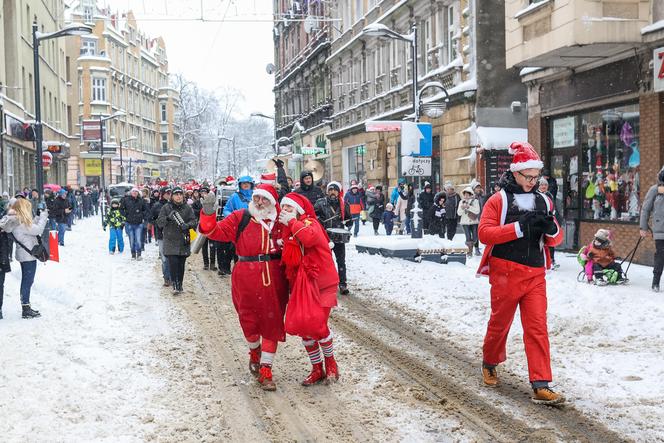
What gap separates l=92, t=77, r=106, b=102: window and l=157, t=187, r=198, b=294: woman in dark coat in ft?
205

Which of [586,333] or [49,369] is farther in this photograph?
[586,333]

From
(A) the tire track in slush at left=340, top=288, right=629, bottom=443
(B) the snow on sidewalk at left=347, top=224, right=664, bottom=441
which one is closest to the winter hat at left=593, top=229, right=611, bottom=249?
(B) the snow on sidewalk at left=347, top=224, right=664, bottom=441

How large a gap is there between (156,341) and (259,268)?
260cm

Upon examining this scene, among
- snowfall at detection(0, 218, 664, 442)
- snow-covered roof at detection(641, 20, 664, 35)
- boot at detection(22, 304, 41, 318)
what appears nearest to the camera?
snowfall at detection(0, 218, 664, 442)

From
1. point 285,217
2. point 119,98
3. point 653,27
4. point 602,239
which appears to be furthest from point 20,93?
point 119,98

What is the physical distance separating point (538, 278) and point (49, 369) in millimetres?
4304

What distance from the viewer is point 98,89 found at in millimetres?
→ 71750

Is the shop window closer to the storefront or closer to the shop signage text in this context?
the storefront

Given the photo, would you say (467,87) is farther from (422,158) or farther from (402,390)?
(402,390)

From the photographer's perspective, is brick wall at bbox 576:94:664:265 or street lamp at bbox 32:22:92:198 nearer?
brick wall at bbox 576:94:664:265

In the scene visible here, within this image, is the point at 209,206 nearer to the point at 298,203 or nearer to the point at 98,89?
the point at 298,203

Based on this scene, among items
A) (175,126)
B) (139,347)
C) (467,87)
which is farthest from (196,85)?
(139,347)

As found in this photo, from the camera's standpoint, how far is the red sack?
6.37m

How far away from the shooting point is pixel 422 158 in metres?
16.8
